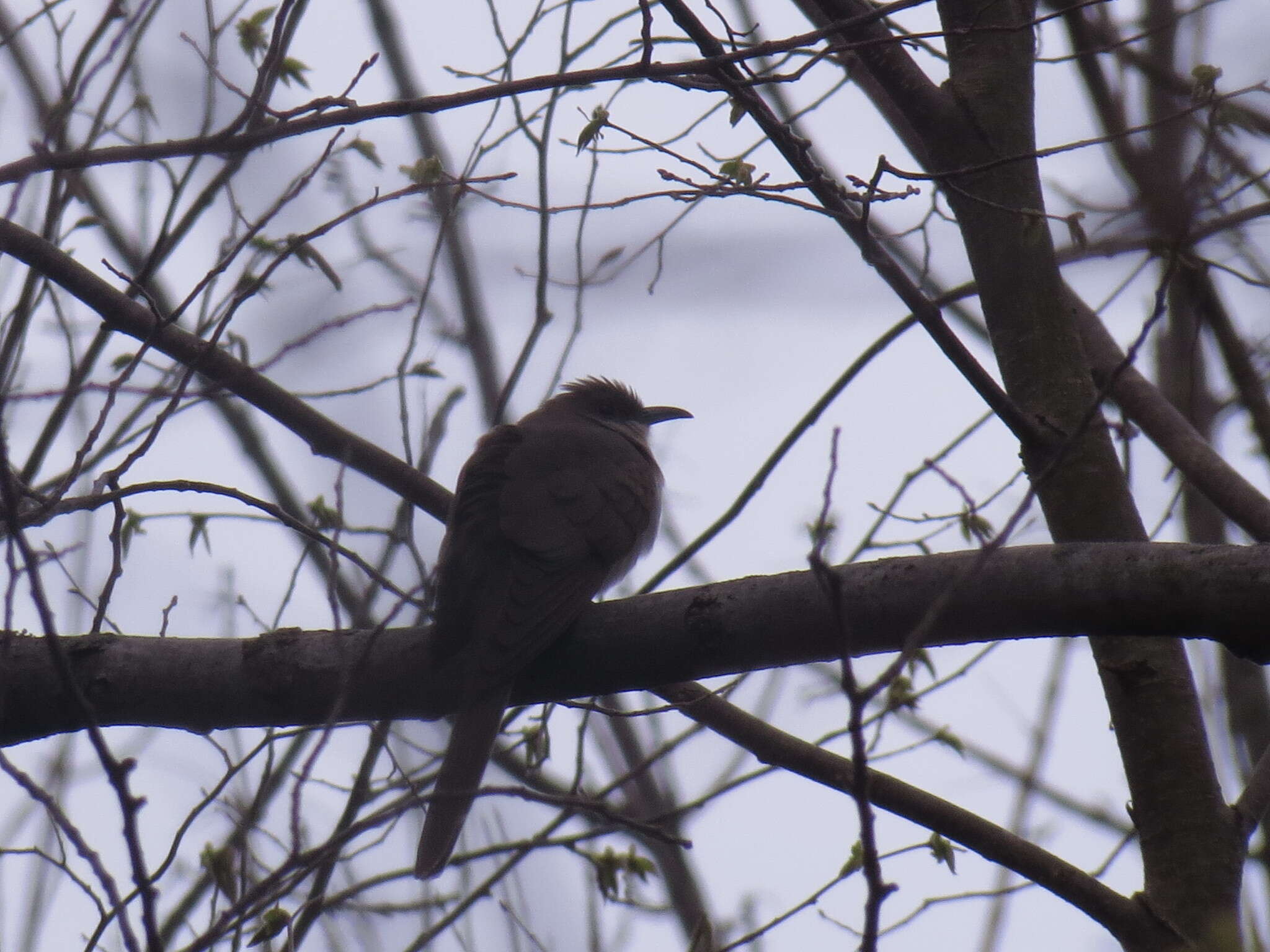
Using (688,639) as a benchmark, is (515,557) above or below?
above

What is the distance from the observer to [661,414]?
730 centimetres

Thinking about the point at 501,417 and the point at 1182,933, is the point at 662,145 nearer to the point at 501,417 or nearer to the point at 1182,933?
the point at 501,417

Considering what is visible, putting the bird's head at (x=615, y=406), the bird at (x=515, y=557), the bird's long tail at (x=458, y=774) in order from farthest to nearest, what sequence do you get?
the bird's head at (x=615, y=406)
the bird's long tail at (x=458, y=774)
the bird at (x=515, y=557)

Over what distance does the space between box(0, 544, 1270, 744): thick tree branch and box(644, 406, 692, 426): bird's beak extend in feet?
10.5

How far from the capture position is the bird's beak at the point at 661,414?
23.9 feet

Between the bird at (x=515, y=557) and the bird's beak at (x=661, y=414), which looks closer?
the bird at (x=515, y=557)

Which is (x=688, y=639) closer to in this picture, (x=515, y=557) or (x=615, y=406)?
(x=515, y=557)

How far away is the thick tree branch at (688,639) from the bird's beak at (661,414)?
3.19 meters

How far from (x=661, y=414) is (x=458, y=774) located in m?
3.13

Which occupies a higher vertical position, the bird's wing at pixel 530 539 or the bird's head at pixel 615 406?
the bird's head at pixel 615 406

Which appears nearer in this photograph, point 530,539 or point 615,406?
point 530,539

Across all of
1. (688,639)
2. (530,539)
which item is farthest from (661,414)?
(688,639)

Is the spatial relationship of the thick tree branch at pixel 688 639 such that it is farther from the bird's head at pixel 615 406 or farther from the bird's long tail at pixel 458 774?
the bird's head at pixel 615 406

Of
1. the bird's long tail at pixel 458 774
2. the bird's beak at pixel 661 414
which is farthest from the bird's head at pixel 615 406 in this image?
the bird's long tail at pixel 458 774
